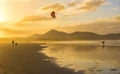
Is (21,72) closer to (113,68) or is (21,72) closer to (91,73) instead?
(91,73)

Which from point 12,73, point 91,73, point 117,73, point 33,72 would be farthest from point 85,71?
point 12,73

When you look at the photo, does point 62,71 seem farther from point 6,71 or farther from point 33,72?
point 6,71

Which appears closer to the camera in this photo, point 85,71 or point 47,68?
point 85,71

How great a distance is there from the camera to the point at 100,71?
24344 mm

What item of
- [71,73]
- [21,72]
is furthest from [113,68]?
[21,72]

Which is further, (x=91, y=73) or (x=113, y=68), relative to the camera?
(x=113, y=68)

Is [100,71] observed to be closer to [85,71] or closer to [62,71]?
[85,71]

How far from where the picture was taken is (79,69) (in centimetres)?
2570

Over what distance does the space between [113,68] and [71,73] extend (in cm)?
490

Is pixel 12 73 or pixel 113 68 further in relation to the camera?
pixel 113 68

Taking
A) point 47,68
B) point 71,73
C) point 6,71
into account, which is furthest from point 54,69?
point 6,71

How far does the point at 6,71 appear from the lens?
2445cm

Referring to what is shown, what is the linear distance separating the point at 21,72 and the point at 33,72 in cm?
105

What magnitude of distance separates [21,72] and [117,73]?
27.0 ft
